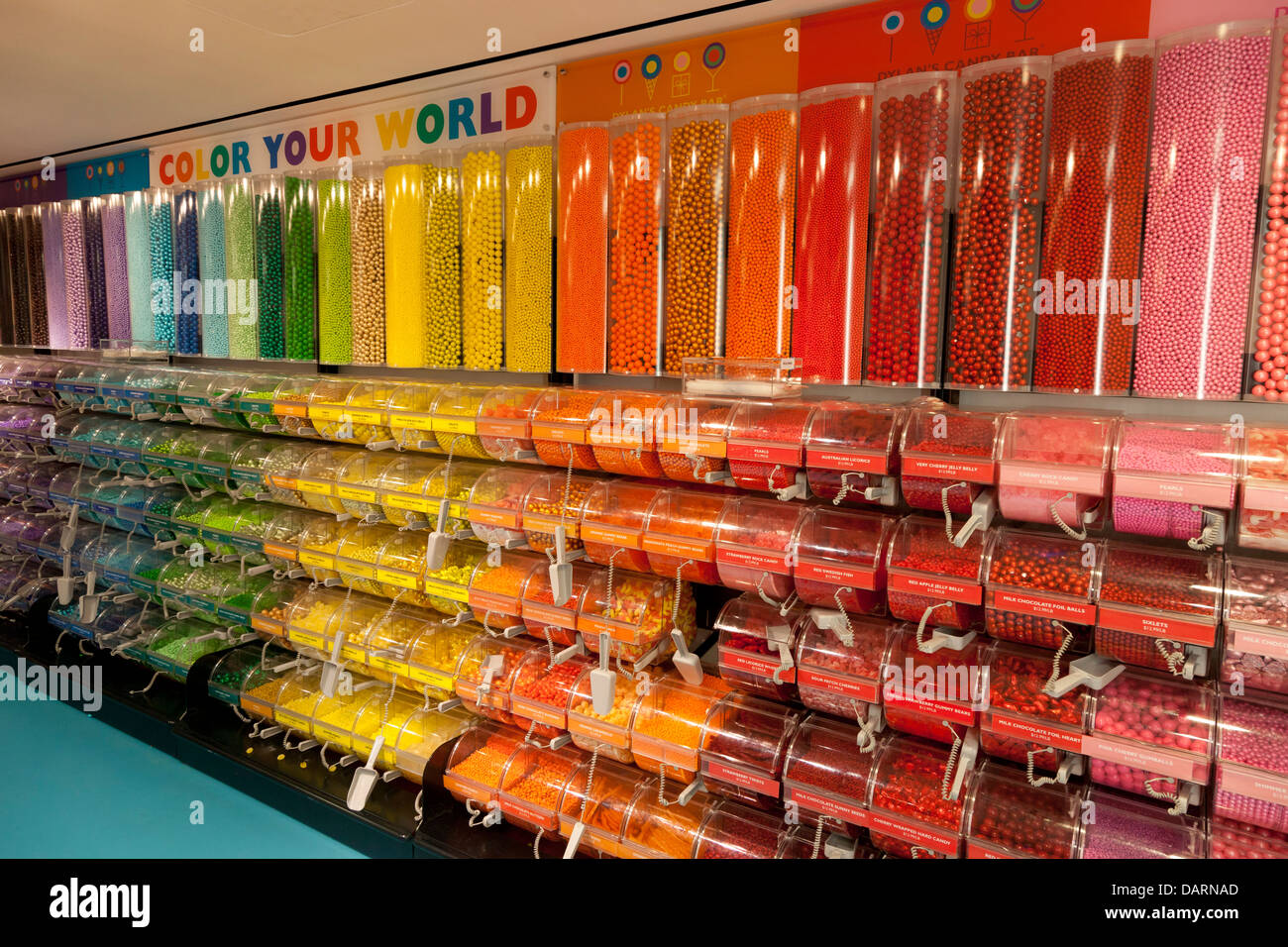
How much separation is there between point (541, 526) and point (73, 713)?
3341 millimetres

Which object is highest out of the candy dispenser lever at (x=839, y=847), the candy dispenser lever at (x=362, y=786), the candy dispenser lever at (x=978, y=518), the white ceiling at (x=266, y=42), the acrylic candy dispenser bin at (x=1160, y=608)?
the white ceiling at (x=266, y=42)

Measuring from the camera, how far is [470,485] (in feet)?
10.0

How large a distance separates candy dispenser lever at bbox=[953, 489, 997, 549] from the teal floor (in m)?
2.54

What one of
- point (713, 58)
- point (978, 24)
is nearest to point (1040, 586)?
point (978, 24)

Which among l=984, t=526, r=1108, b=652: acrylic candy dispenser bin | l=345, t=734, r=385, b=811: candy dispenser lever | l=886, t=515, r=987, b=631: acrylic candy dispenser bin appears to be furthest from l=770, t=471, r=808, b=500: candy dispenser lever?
l=345, t=734, r=385, b=811: candy dispenser lever

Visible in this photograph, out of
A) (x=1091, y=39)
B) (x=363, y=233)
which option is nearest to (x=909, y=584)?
(x=1091, y=39)

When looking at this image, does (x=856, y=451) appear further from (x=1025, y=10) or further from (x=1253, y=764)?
(x=1025, y=10)

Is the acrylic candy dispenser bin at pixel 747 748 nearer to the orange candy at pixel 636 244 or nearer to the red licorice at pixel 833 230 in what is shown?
the red licorice at pixel 833 230

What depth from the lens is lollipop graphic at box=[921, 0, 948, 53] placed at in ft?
7.76

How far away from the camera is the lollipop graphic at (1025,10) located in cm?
223

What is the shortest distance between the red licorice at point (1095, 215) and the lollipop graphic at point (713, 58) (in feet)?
3.74

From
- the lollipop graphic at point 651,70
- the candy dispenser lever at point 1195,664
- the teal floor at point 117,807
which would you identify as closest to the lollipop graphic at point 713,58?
the lollipop graphic at point 651,70

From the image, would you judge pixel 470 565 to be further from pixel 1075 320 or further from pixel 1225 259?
pixel 1225 259

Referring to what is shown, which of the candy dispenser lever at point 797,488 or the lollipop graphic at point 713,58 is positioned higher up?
the lollipop graphic at point 713,58
